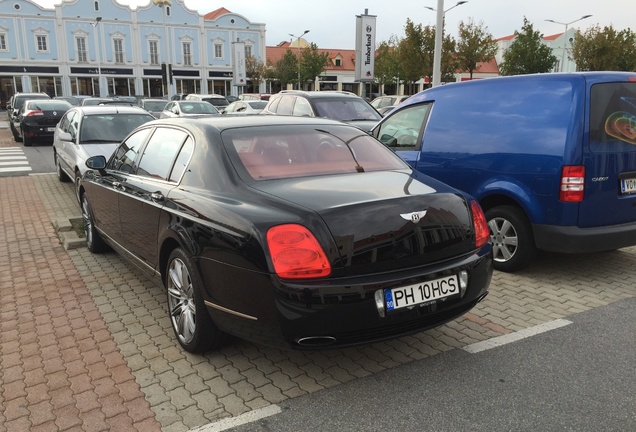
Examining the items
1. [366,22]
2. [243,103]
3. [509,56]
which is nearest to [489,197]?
[243,103]

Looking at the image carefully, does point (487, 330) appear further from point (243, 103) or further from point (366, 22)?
point (366, 22)

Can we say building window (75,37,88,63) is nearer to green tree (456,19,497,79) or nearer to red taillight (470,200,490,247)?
green tree (456,19,497,79)

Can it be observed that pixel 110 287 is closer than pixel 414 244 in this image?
No

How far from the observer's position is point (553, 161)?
15.6 ft

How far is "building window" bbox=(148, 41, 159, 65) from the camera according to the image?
198 feet

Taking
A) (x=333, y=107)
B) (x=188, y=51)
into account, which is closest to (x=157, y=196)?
(x=333, y=107)

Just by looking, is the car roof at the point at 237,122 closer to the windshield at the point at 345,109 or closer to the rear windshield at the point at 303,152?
the rear windshield at the point at 303,152

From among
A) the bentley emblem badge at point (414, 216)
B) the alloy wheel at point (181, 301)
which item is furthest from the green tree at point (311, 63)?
the bentley emblem badge at point (414, 216)

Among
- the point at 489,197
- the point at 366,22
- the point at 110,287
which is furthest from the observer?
the point at 366,22

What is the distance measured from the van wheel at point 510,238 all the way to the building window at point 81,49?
61.0m

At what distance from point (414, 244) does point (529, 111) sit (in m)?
2.72

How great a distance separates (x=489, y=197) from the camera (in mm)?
5551

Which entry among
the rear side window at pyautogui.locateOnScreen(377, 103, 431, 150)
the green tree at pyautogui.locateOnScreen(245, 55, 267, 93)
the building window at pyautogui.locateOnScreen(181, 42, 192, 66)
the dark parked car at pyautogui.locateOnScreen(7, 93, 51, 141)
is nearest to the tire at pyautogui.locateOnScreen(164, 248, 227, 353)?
the rear side window at pyautogui.locateOnScreen(377, 103, 431, 150)

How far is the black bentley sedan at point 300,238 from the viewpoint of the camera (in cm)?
289
